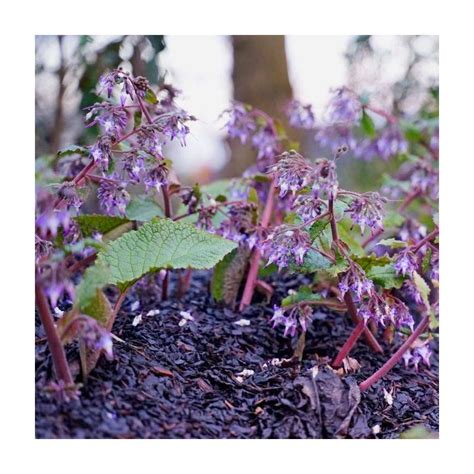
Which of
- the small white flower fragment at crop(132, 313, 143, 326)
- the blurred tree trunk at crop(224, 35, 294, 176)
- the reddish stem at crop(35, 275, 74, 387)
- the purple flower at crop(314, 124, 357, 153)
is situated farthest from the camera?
the blurred tree trunk at crop(224, 35, 294, 176)

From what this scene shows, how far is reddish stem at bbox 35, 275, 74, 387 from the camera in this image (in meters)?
1.11

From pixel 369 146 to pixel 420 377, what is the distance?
883mm

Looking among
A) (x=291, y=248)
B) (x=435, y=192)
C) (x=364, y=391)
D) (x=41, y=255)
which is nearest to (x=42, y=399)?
(x=41, y=255)

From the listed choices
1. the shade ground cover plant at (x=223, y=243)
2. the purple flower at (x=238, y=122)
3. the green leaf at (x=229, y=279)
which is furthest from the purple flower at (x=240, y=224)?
the purple flower at (x=238, y=122)

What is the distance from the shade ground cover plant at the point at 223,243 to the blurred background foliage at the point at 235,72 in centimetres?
16

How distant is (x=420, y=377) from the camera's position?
1515 millimetres

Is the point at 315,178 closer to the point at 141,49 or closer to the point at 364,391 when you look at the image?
the point at 364,391

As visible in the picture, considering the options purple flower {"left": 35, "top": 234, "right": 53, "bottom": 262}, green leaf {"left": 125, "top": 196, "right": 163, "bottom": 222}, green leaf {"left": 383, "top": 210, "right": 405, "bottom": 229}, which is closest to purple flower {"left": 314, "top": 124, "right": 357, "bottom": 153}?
green leaf {"left": 383, "top": 210, "right": 405, "bottom": 229}

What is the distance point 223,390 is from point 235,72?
4.23ft

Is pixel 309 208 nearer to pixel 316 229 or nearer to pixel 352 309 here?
pixel 316 229

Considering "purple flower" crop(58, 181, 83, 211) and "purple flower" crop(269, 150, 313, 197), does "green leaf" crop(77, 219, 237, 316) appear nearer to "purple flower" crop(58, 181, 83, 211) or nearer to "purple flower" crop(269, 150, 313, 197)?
"purple flower" crop(58, 181, 83, 211)

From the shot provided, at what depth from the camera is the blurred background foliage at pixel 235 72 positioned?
1.82 metres
